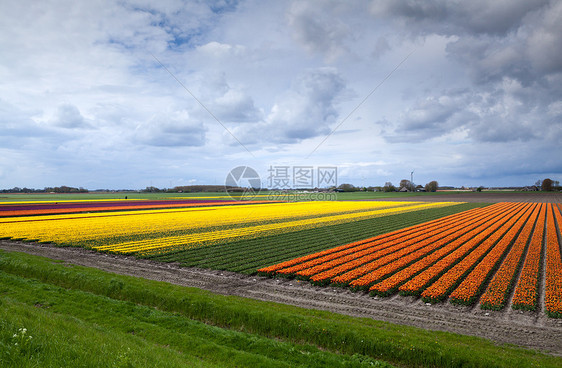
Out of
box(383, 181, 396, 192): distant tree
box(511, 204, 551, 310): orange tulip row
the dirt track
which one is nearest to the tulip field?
box(511, 204, 551, 310): orange tulip row

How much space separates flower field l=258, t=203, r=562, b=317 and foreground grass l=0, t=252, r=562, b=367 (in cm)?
407

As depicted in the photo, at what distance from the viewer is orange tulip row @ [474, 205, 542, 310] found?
12516 mm

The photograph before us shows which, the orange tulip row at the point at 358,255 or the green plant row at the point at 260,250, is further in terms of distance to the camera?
the green plant row at the point at 260,250

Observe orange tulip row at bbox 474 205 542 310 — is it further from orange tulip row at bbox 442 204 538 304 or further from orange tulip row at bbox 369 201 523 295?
orange tulip row at bbox 369 201 523 295

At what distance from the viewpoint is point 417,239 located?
2614 centimetres

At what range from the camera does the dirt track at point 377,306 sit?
34.0ft

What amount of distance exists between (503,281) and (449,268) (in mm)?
2773

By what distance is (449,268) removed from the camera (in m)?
17.5

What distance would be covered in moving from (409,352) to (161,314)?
7682 mm

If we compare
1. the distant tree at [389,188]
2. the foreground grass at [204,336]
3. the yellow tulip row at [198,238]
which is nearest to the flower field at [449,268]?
the foreground grass at [204,336]

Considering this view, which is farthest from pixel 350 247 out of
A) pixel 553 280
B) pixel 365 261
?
pixel 553 280

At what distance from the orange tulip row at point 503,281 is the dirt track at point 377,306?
48 cm

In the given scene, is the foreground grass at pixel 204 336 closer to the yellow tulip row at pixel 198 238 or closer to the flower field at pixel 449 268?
the flower field at pixel 449 268

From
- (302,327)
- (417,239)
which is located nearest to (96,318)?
(302,327)
